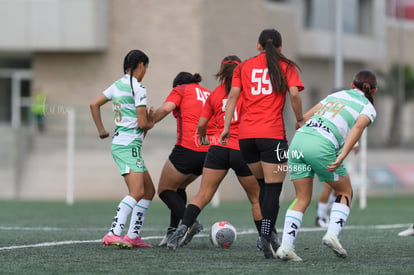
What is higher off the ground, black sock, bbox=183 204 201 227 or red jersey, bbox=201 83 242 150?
red jersey, bbox=201 83 242 150

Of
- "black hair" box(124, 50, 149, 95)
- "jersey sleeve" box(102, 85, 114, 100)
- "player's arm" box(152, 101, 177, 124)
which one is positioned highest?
"black hair" box(124, 50, 149, 95)

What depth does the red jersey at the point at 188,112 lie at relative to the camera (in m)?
9.72

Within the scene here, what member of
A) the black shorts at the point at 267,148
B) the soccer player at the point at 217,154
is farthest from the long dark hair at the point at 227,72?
the black shorts at the point at 267,148

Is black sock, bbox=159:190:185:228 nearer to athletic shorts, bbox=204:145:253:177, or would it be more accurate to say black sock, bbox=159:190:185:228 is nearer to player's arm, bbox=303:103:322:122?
athletic shorts, bbox=204:145:253:177

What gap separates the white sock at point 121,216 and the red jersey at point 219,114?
1.04 m

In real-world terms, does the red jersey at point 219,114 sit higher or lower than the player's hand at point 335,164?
higher

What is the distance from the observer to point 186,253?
8.83 meters

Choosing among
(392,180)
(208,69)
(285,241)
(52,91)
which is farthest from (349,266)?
(52,91)

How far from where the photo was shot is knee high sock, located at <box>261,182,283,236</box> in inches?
330

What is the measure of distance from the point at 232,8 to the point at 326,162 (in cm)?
2058

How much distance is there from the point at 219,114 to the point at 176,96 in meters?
0.63

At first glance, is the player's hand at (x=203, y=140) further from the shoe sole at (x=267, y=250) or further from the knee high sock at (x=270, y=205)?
the shoe sole at (x=267, y=250)

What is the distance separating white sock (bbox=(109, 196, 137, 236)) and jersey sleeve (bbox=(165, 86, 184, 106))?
46.5 inches

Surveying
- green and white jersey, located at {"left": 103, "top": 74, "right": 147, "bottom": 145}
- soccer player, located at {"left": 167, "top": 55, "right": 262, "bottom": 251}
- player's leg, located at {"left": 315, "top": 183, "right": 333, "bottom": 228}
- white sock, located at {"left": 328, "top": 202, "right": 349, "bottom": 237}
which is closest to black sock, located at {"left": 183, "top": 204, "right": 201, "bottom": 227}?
soccer player, located at {"left": 167, "top": 55, "right": 262, "bottom": 251}
